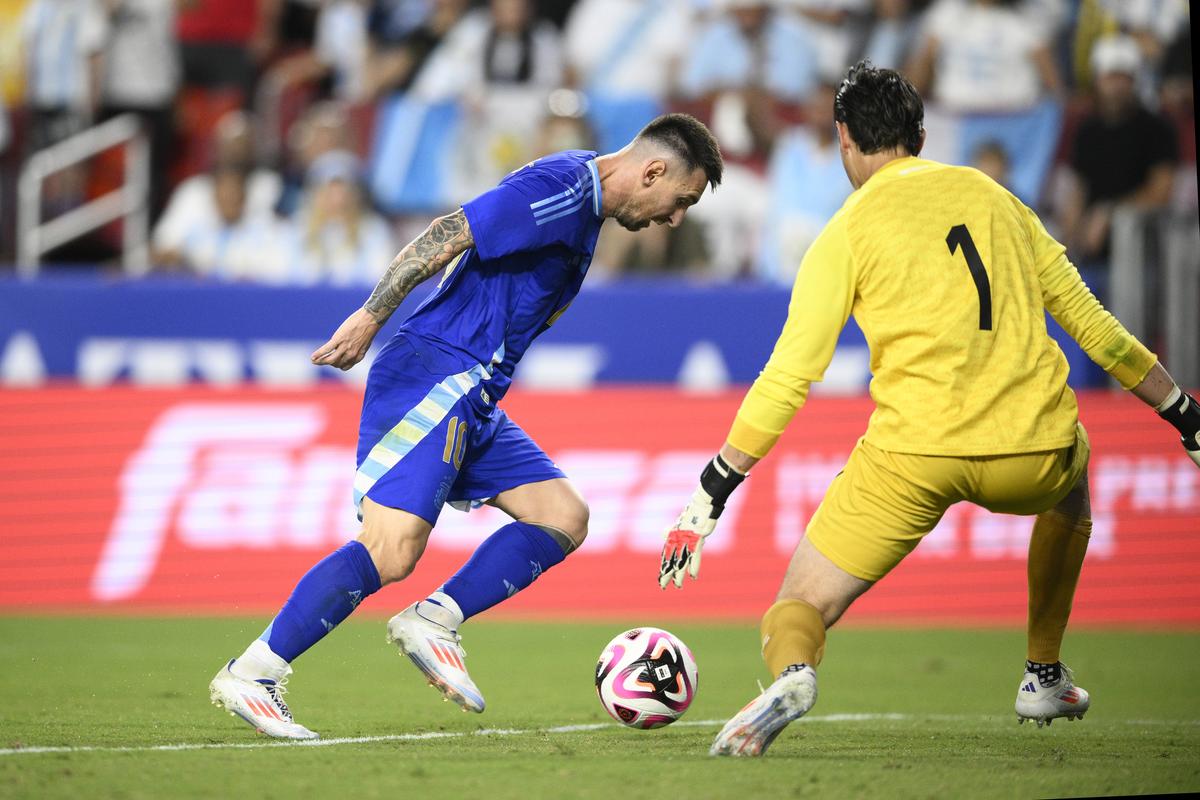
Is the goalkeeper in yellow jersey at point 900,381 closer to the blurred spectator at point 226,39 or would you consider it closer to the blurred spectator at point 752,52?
the blurred spectator at point 752,52

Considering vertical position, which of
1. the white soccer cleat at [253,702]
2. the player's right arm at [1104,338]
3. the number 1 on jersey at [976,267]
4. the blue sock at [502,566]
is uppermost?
the number 1 on jersey at [976,267]

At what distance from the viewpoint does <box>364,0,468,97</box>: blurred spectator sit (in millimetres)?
14000

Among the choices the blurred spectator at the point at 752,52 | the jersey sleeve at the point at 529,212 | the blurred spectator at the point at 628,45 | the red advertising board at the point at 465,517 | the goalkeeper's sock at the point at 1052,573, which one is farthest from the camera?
the blurred spectator at the point at 628,45

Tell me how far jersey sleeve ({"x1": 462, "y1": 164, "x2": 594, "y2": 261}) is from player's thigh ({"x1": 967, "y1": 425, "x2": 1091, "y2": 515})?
1740 millimetres

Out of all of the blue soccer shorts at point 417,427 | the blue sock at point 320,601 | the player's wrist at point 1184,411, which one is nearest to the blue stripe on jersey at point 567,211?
the blue soccer shorts at point 417,427

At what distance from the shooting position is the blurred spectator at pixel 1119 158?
12.8m

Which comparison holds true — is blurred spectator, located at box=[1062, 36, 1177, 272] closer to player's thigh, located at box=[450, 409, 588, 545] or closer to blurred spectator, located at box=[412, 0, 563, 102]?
blurred spectator, located at box=[412, 0, 563, 102]

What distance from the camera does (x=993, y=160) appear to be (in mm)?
12672

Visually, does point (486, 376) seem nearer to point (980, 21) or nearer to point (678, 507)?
point (678, 507)

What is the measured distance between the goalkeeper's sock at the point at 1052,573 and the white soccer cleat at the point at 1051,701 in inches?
4.1

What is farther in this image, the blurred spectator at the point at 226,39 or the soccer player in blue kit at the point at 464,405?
the blurred spectator at the point at 226,39

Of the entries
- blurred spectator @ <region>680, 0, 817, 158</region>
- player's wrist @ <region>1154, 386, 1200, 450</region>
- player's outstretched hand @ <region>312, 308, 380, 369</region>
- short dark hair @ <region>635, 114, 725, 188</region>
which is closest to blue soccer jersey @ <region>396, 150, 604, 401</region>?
short dark hair @ <region>635, 114, 725, 188</region>

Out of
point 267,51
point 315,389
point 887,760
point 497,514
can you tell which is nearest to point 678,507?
point 497,514

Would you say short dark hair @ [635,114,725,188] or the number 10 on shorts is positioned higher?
short dark hair @ [635,114,725,188]
